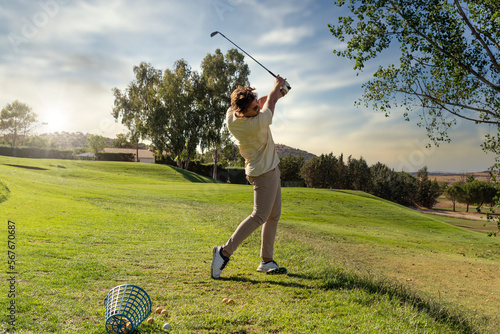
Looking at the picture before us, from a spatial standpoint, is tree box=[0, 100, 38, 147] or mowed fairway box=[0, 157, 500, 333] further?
tree box=[0, 100, 38, 147]

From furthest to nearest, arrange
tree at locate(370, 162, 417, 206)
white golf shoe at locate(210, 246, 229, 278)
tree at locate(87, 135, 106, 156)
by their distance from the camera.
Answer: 1. tree at locate(87, 135, 106, 156)
2. tree at locate(370, 162, 417, 206)
3. white golf shoe at locate(210, 246, 229, 278)

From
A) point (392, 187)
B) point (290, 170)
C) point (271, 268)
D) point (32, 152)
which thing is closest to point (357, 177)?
point (392, 187)

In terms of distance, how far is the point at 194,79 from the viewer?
53.4m

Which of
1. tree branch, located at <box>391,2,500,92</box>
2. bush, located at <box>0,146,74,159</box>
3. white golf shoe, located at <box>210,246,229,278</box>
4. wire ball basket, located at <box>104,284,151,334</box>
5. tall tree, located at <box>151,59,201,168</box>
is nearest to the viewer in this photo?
wire ball basket, located at <box>104,284,151,334</box>

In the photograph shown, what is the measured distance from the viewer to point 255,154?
506 cm

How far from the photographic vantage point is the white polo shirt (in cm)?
475

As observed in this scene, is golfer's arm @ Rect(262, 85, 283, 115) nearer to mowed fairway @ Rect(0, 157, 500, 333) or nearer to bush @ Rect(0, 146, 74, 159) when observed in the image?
mowed fairway @ Rect(0, 157, 500, 333)

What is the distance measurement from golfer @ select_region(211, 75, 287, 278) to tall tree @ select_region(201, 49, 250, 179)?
48087 mm

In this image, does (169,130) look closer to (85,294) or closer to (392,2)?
(392,2)

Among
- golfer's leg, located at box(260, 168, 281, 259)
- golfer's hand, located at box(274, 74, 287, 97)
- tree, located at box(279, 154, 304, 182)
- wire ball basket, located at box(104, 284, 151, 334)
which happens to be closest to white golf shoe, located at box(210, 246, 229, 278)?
golfer's leg, located at box(260, 168, 281, 259)

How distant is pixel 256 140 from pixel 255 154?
23cm

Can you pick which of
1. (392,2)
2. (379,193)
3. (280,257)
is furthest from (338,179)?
(280,257)

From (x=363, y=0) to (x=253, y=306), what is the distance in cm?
1149

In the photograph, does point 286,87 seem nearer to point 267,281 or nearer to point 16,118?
point 267,281
